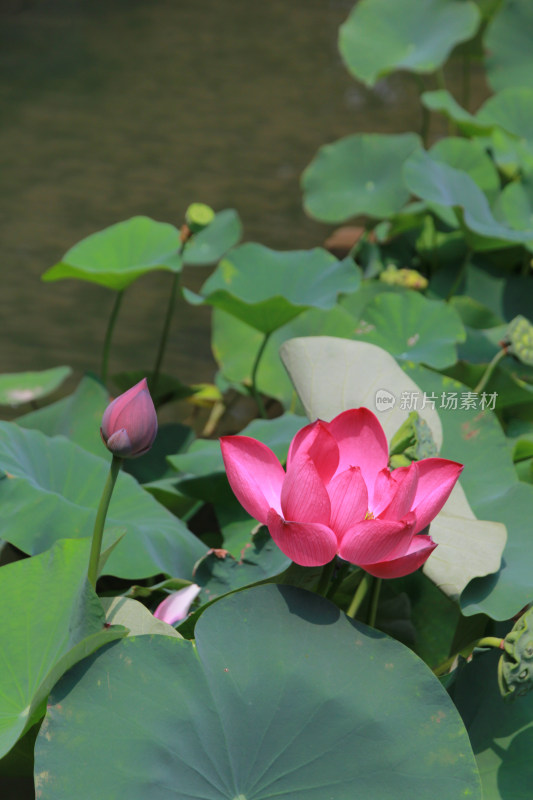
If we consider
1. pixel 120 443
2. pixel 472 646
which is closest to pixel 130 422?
pixel 120 443

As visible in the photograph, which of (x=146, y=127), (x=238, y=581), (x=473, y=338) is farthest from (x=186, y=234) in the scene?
(x=146, y=127)

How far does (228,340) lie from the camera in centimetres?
152

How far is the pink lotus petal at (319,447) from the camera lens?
58 centimetres

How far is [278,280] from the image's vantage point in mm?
1328

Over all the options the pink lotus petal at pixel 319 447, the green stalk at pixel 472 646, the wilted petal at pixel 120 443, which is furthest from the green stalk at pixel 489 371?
the wilted petal at pixel 120 443

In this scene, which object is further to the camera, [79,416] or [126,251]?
[126,251]

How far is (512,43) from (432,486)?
2032 mm

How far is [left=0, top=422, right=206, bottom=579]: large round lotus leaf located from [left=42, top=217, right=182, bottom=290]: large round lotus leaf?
0.44m

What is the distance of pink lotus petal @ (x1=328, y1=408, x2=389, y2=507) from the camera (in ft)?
2.01

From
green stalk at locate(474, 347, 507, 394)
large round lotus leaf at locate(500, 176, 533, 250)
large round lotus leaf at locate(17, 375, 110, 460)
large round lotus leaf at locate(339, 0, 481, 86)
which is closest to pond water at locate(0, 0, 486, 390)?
large round lotus leaf at locate(339, 0, 481, 86)

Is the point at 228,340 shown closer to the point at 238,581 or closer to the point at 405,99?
the point at 238,581

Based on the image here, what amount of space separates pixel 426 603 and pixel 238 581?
0.76 ft

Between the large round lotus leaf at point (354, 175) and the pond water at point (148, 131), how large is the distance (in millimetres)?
396

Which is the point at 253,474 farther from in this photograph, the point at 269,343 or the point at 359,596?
the point at 269,343
